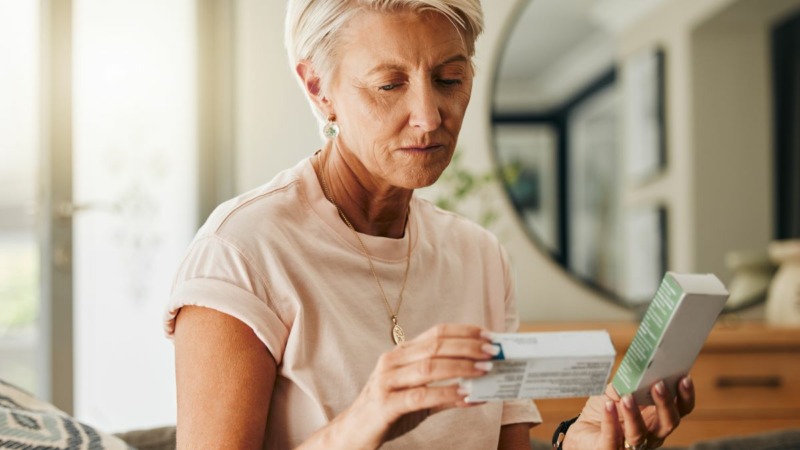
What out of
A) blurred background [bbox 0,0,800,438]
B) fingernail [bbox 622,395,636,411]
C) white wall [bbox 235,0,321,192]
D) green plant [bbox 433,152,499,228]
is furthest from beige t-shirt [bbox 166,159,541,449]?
white wall [bbox 235,0,321,192]

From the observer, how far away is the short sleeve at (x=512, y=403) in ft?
4.53

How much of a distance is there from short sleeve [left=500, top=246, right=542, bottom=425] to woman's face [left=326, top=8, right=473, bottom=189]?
0.34m

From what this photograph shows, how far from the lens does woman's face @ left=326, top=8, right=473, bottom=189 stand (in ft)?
3.77

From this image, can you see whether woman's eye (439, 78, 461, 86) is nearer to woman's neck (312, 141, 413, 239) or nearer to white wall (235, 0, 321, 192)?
woman's neck (312, 141, 413, 239)

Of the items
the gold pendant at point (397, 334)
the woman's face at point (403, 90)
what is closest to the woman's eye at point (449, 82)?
the woman's face at point (403, 90)

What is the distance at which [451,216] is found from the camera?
1495 millimetres

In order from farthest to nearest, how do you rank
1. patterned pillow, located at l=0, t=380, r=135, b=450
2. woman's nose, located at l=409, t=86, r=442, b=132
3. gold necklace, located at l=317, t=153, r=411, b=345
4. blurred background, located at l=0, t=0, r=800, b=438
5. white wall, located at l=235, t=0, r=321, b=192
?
white wall, located at l=235, t=0, r=321, b=192 < blurred background, located at l=0, t=0, r=800, b=438 < gold necklace, located at l=317, t=153, r=411, b=345 < woman's nose, located at l=409, t=86, r=442, b=132 < patterned pillow, located at l=0, t=380, r=135, b=450

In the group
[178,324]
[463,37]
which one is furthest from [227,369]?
[463,37]

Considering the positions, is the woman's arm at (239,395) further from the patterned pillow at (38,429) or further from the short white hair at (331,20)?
the short white hair at (331,20)

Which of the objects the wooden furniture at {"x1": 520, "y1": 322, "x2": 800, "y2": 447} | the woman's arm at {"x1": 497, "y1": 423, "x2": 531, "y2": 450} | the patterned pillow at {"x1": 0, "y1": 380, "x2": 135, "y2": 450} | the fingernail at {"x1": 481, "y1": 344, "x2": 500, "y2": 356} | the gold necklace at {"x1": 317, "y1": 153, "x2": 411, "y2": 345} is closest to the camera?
the fingernail at {"x1": 481, "y1": 344, "x2": 500, "y2": 356}

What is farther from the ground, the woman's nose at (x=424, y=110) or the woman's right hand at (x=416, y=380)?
the woman's nose at (x=424, y=110)

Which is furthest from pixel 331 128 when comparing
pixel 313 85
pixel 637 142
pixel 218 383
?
pixel 637 142

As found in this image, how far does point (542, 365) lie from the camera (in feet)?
2.82

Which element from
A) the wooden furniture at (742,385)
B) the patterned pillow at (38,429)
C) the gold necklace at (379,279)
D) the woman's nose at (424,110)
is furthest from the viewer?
the wooden furniture at (742,385)
